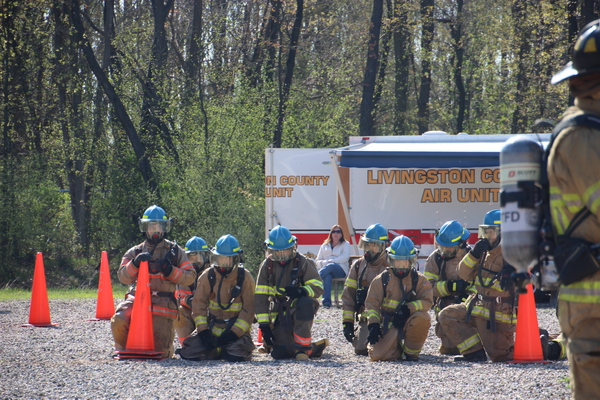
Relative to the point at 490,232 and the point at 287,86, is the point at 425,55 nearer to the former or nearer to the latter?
the point at 287,86

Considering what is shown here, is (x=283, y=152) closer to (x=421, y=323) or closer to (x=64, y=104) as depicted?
(x=421, y=323)

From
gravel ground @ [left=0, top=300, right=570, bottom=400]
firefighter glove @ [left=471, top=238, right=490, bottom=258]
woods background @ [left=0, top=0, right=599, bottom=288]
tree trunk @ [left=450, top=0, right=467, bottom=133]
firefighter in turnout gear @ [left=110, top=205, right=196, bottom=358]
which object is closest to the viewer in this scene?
gravel ground @ [left=0, top=300, right=570, bottom=400]

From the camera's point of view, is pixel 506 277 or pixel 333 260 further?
pixel 333 260

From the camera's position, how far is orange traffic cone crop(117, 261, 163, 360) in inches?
299

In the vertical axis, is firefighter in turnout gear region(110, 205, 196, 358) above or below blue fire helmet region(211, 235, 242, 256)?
below

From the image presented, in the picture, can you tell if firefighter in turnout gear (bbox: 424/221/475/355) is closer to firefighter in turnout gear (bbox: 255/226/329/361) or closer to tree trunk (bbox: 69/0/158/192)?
firefighter in turnout gear (bbox: 255/226/329/361)

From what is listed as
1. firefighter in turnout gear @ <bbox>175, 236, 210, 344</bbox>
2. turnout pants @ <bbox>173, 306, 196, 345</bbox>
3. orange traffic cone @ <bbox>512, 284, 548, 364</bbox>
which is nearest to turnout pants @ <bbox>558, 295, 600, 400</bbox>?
orange traffic cone @ <bbox>512, 284, 548, 364</bbox>

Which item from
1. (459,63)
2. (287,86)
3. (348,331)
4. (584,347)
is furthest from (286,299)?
(459,63)

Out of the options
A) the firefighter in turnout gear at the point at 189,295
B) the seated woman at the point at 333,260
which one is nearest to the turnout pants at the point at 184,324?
the firefighter in turnout gear at the point at 189,295

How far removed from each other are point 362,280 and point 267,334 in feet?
4.68

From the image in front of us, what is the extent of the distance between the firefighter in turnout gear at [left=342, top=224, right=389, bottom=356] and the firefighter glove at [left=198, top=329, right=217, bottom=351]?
1.52 meters

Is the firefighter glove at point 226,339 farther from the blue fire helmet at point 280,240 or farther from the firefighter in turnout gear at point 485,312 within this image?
the firefighter in turnout gear at point 485,312

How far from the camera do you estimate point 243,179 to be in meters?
18.7

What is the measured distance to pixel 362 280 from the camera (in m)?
8.68
